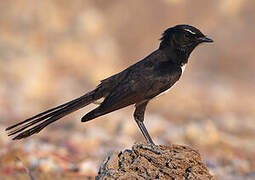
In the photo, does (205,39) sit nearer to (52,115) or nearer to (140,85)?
(140,85)

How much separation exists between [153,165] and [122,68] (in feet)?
24.9

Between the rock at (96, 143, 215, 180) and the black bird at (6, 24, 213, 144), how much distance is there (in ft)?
2.67

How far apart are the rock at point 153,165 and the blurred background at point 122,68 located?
4.99m

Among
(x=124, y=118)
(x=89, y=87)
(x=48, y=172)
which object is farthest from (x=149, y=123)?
(x=48, y=172)

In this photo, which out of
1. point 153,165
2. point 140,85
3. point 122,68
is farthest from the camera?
point 122,68

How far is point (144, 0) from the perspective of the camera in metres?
13.1

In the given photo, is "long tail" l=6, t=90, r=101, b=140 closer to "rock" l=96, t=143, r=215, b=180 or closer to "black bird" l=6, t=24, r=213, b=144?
"black bird" l=6, t=24, r=213, b=144

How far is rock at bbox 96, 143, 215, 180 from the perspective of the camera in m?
4.84

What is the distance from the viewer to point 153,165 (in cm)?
500

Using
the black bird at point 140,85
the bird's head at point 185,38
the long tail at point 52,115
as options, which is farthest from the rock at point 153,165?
the bird's head at point 185,38

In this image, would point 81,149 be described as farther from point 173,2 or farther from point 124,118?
point 173,2

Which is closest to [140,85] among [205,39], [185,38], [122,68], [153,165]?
[185,38]

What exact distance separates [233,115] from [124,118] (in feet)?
7.68

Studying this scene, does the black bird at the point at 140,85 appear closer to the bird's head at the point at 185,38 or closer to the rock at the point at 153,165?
the bird's head at the point at 185,38
